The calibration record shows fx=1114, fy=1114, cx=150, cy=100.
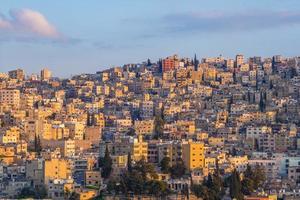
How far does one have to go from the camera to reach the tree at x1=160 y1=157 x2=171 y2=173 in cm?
4339

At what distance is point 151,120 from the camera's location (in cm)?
6031

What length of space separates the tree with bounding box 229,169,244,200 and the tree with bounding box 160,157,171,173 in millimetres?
3686

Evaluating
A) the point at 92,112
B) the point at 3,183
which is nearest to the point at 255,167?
the point at 3,183

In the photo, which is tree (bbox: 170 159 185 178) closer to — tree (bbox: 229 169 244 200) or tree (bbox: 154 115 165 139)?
tree (bbox: 229 169 244 200)

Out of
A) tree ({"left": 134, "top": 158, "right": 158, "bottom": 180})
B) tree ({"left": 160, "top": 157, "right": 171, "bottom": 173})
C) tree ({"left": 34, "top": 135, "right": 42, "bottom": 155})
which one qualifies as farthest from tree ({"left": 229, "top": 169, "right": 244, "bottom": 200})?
tree ({"left": 34, "top": 135, "right": 42, "bottom": 155})

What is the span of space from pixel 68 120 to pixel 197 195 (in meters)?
21.3

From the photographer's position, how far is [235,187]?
1574 inches

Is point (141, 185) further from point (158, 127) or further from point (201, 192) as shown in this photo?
point (158, 127)

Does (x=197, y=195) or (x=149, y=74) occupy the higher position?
(x=149, y=74)

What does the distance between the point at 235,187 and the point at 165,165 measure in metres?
4.47

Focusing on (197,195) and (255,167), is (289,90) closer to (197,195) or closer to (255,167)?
(255,167)

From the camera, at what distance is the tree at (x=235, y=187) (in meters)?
39.6

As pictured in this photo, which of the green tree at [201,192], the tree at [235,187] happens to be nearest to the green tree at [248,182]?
the tree at [235,187]

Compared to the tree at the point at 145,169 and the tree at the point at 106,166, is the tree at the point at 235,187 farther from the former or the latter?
the tree at the point at 106,166
